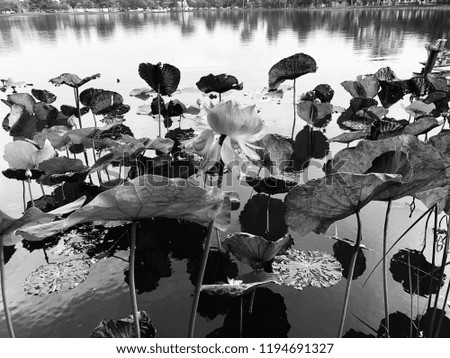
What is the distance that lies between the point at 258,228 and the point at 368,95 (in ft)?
4.40

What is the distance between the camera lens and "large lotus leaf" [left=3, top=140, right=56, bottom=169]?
145 centimetres

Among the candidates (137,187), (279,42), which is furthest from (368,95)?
(279,42)

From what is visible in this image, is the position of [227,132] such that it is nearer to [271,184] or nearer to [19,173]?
[271,184]

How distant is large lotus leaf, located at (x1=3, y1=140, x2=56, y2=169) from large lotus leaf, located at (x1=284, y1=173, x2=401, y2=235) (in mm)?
1063

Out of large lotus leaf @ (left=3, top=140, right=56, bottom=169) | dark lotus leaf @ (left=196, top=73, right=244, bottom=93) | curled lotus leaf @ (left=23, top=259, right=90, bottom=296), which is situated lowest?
curled lotus leaf @ (left=23, top=259, right=90, bottom=296)

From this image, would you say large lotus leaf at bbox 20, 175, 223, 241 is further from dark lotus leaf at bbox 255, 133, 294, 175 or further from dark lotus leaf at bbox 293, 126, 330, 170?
dark lotus leaf at bbox 293, 126, 330, 170

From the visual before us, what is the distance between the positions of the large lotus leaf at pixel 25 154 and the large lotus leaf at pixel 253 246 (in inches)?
33.8

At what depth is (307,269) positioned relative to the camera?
130 cm

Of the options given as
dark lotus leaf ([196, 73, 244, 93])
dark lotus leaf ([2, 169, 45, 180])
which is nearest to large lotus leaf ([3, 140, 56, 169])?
dark lotus leaf ([2, 169, 45, 180])

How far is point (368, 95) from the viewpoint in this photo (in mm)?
2463

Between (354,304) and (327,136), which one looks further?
(327,136)

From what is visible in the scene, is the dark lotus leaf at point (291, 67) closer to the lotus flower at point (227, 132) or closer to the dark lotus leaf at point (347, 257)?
the dark lotus leaf at point (347, 257)

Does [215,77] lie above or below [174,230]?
above

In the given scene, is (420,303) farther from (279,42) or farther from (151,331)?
(279,42)
